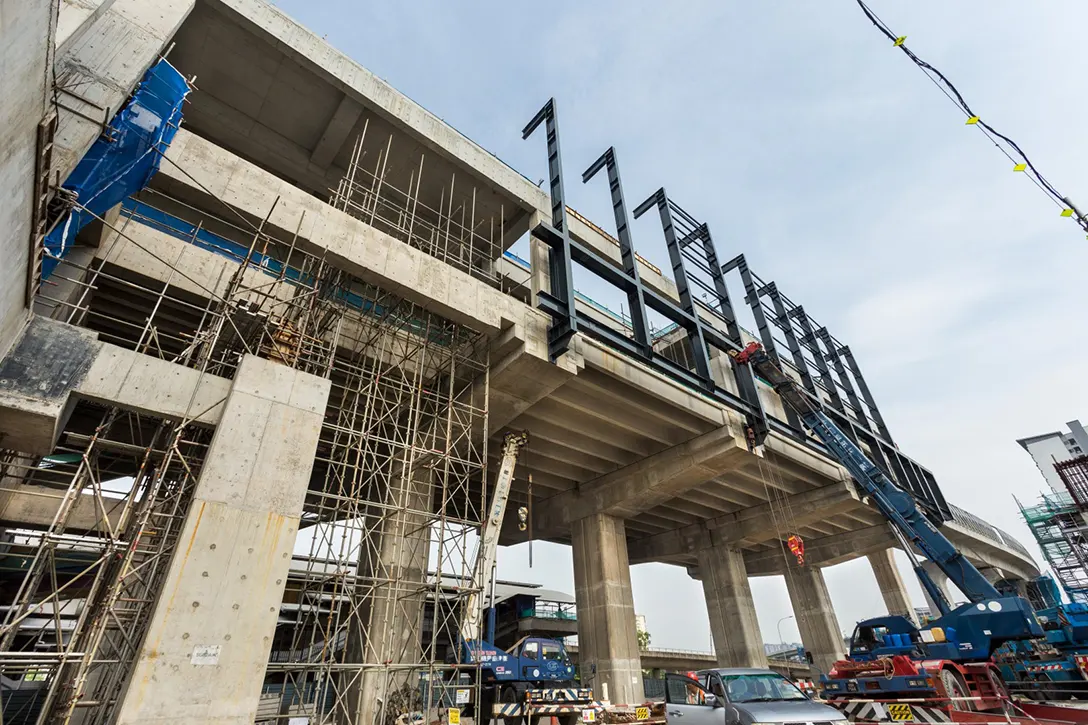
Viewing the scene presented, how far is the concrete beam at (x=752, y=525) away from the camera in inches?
910

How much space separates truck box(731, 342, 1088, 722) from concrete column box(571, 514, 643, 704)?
6562 mm

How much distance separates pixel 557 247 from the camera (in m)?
16.9

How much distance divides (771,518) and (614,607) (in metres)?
10.5

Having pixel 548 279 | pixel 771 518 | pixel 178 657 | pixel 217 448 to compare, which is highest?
pixel 548 279

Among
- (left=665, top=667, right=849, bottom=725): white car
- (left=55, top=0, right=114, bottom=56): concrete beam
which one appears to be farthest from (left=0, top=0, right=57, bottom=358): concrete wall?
(left=665, top=667, right=849, bottom=725): white car

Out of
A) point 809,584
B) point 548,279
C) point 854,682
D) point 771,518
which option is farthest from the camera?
point 809,584

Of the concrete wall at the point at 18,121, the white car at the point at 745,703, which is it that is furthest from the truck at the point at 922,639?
the concrete wall at the point at 18,121

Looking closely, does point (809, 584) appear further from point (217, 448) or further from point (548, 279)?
point (217, 448)

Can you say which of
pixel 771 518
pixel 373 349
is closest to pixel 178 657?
pixel 373 349

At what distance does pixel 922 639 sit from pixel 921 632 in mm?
189

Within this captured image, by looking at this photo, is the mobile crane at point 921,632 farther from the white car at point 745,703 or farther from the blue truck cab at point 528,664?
the blue truck cab at point 528,664

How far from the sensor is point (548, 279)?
17.5m

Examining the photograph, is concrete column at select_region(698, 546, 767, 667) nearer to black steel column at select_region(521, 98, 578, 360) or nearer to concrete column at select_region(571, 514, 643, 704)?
concrete column at select_region(571, 514, 643, 704)

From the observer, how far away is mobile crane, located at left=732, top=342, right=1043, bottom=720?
11.2 meters
